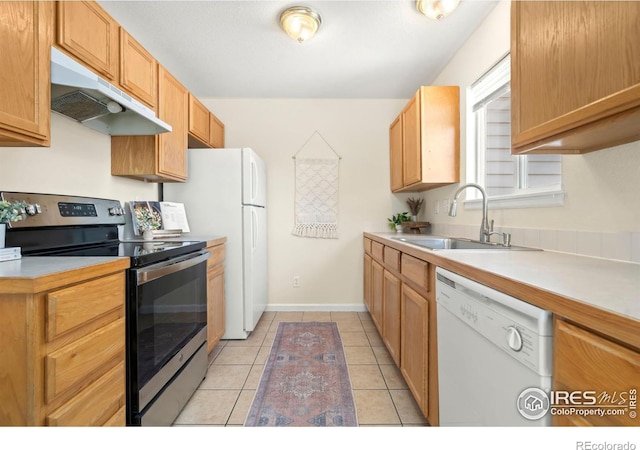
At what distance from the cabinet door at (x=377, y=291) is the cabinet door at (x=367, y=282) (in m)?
0.16

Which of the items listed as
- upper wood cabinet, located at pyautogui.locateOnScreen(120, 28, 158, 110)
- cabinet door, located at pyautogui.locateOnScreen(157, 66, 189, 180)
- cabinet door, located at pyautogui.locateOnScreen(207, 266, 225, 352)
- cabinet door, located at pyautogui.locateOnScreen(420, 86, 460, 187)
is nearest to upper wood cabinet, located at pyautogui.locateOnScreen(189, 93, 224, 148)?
cabinet door, located at pyautogui.locateOnScreen(157, 66, 189, 180)

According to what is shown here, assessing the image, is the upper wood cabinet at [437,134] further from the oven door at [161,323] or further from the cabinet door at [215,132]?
the cabinet door at [215,132]

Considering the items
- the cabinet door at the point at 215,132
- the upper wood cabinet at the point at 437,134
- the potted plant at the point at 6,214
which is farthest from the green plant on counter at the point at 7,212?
the upper wood cabinet at the point at 437,134

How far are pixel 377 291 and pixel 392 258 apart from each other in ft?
2.04

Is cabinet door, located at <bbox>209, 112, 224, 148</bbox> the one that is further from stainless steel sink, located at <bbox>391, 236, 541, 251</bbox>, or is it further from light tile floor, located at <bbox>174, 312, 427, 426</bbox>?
stainless steel sink, located at <bbox>391, 236, 541, 251</bbox>

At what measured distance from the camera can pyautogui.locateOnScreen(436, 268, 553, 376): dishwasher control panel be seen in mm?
704

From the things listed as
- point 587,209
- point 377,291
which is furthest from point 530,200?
point 377,291

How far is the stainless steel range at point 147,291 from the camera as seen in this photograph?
1.25 metres

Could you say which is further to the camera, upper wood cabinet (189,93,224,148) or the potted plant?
upper wood cabinet (189,93,224,148)

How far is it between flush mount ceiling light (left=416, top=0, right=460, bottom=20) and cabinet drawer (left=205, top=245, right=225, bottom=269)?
6.94ft

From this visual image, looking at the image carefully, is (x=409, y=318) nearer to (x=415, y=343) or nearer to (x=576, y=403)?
(x=415, y=343)

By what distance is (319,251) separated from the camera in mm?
3533
